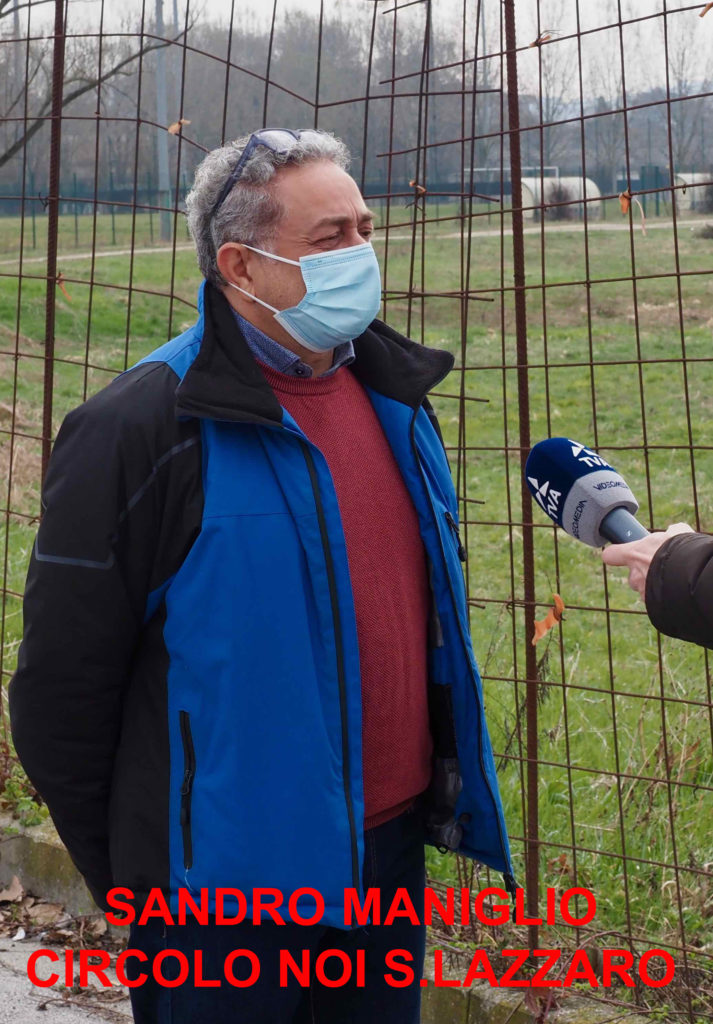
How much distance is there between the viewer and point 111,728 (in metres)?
2.18

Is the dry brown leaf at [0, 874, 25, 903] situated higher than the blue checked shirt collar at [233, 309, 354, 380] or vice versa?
the blue checked shirt collar at [233, 309, 354, 380]

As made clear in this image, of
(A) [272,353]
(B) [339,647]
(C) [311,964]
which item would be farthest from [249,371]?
(C) [311,964]

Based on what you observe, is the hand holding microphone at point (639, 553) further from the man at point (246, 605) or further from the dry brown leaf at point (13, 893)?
the dry brown leaf at point (13, 893)

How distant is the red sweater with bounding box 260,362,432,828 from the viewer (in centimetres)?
224

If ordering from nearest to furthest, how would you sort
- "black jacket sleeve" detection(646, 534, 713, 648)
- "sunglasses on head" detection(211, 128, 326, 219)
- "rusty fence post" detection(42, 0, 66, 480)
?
"black jacket sleeve" detection(646, 534, 713, 648)
"sunglasses on head" detection(211, 128, 326, 219)
"rusty fence post" detection(42, 0, 66, 480)

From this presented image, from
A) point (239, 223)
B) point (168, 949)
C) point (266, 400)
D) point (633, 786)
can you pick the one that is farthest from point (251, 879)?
point (633, 786)

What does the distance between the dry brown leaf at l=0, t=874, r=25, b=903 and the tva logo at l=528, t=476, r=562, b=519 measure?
2886 millimetres

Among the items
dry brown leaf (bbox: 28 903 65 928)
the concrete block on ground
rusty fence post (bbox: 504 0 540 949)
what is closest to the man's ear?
rusty fence post (bbox: 504 0 540 949)

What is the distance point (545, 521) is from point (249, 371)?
5.60 meters

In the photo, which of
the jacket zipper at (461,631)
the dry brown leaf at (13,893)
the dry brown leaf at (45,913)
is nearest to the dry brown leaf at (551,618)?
the jacket zipper at (461,631)

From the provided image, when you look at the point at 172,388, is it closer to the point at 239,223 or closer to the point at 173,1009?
the point at 239,223

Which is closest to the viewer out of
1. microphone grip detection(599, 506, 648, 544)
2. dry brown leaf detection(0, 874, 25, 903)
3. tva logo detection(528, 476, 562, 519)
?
microphone grip detection(599, 506, 648, 544)

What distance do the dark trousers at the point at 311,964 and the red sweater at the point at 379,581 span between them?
0.13m

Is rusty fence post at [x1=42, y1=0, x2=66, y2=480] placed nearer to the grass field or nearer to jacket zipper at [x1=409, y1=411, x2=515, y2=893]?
the grass field
